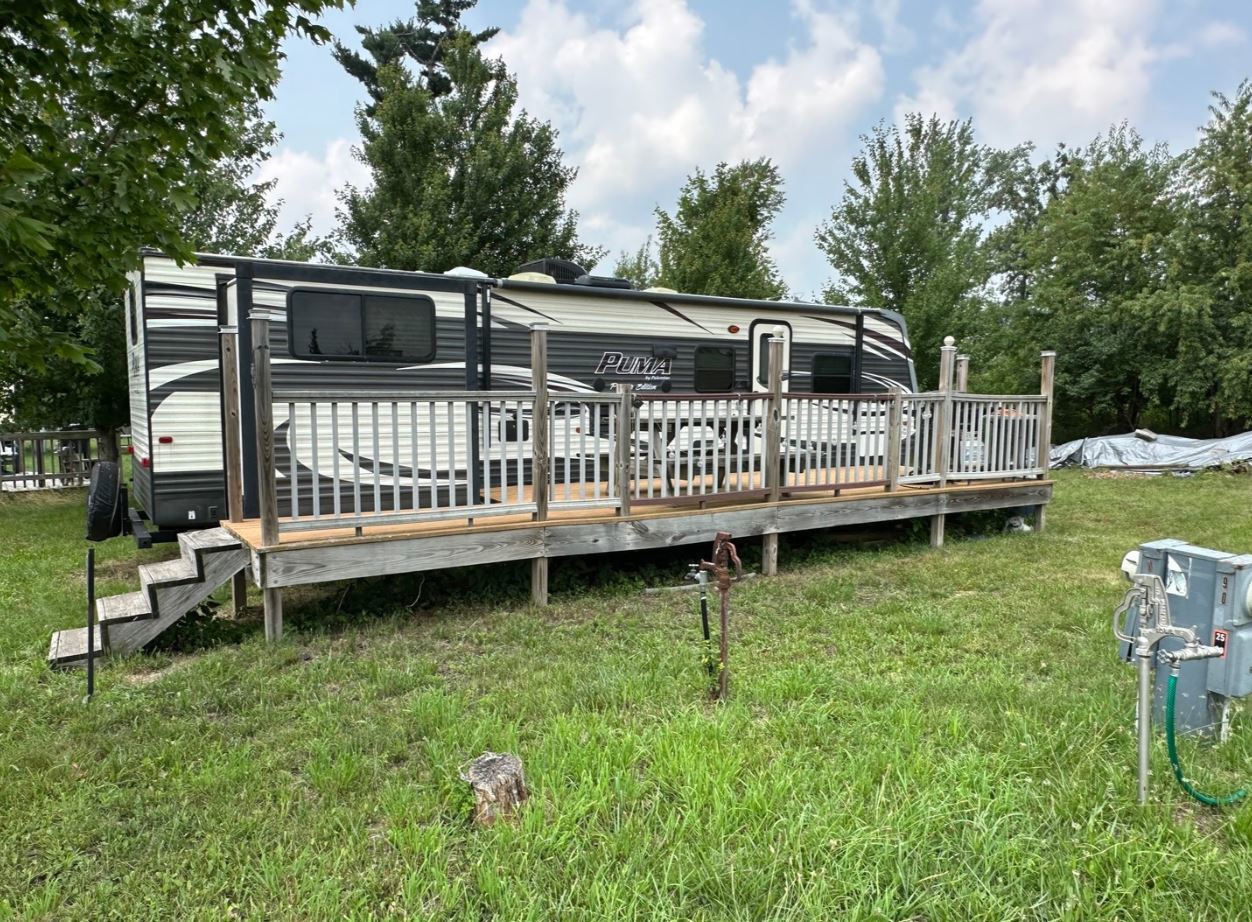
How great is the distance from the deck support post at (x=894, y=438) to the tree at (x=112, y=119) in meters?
5.50

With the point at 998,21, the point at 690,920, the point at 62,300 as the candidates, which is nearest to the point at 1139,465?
the point at 998,21

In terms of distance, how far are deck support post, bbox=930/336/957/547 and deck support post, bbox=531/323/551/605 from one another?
399 centimetres

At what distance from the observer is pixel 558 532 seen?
5320 mm

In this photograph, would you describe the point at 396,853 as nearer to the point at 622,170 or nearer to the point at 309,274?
the point at 309,274

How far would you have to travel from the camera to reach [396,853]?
230cm

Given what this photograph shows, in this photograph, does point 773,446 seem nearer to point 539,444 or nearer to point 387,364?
point 539,444

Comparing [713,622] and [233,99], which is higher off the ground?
[233,99]

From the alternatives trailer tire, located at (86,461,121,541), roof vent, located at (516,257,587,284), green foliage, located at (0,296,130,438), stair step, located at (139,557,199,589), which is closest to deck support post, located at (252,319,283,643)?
stair step, located at (139,557,199,589)

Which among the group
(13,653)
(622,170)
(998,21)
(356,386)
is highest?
(622,170)

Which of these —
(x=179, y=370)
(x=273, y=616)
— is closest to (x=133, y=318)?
(x=179, y=370)

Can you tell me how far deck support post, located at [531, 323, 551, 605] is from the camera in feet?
16.3

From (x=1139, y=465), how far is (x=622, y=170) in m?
15.6

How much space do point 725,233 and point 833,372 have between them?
9938 mm

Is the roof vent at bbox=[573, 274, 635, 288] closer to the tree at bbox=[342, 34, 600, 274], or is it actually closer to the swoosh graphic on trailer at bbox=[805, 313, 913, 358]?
the swoosh graphic on trailer at bbox=[805, 313, 913, 358]
